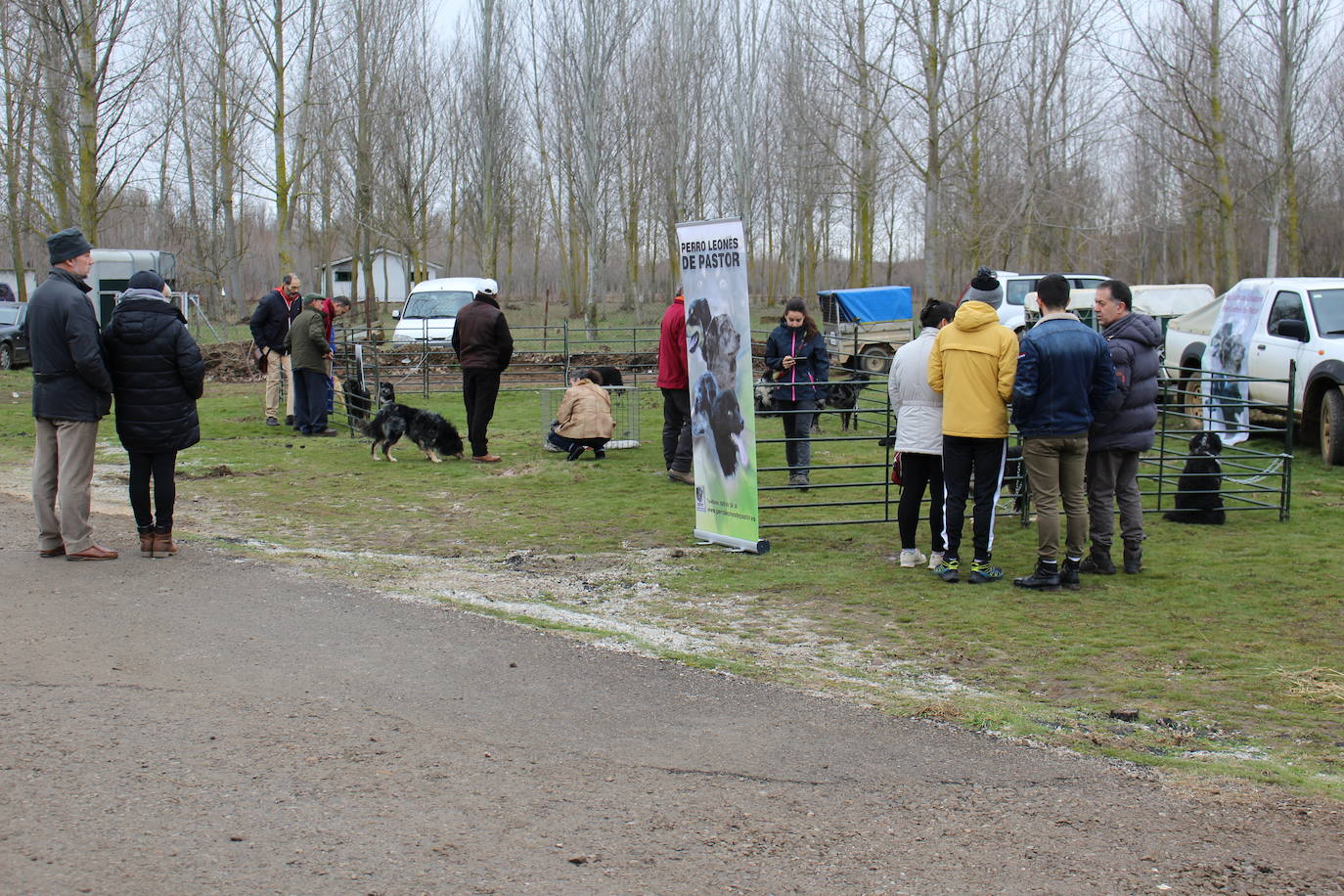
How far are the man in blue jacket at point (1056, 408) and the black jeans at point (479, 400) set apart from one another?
23.1 ft

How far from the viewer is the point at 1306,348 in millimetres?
12875

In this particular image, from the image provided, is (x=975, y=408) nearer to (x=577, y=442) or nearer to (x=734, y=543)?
(x=734, y=543)

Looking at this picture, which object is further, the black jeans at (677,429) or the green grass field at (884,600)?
the black jeans at (677,429)

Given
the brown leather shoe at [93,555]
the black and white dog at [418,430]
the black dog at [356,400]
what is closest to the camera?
the brown leather shoe at [93,555]

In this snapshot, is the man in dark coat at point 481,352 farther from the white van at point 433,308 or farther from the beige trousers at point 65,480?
the white van at point 433,308

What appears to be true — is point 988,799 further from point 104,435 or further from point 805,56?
point 805,56

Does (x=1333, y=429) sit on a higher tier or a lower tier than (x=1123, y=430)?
lower

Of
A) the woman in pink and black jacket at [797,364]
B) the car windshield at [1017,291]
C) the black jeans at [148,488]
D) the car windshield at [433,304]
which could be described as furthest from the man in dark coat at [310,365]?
the car windshield at [1017,291]

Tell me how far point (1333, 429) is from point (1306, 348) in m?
1.16

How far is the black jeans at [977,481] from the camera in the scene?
720 centimetres

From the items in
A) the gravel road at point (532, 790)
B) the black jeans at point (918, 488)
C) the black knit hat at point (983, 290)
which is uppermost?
the black knit hat at point (983, 290)

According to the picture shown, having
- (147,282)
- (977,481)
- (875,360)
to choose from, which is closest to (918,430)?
(977,481)

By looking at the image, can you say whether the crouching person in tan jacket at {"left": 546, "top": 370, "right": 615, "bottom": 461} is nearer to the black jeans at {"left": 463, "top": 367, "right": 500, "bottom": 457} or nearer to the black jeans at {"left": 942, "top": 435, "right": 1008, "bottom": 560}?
the black jeans at {"left": 463, "top": 367, "right": 500, "bottom": 457}

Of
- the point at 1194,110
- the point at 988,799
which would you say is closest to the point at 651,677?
the point at 988,799
